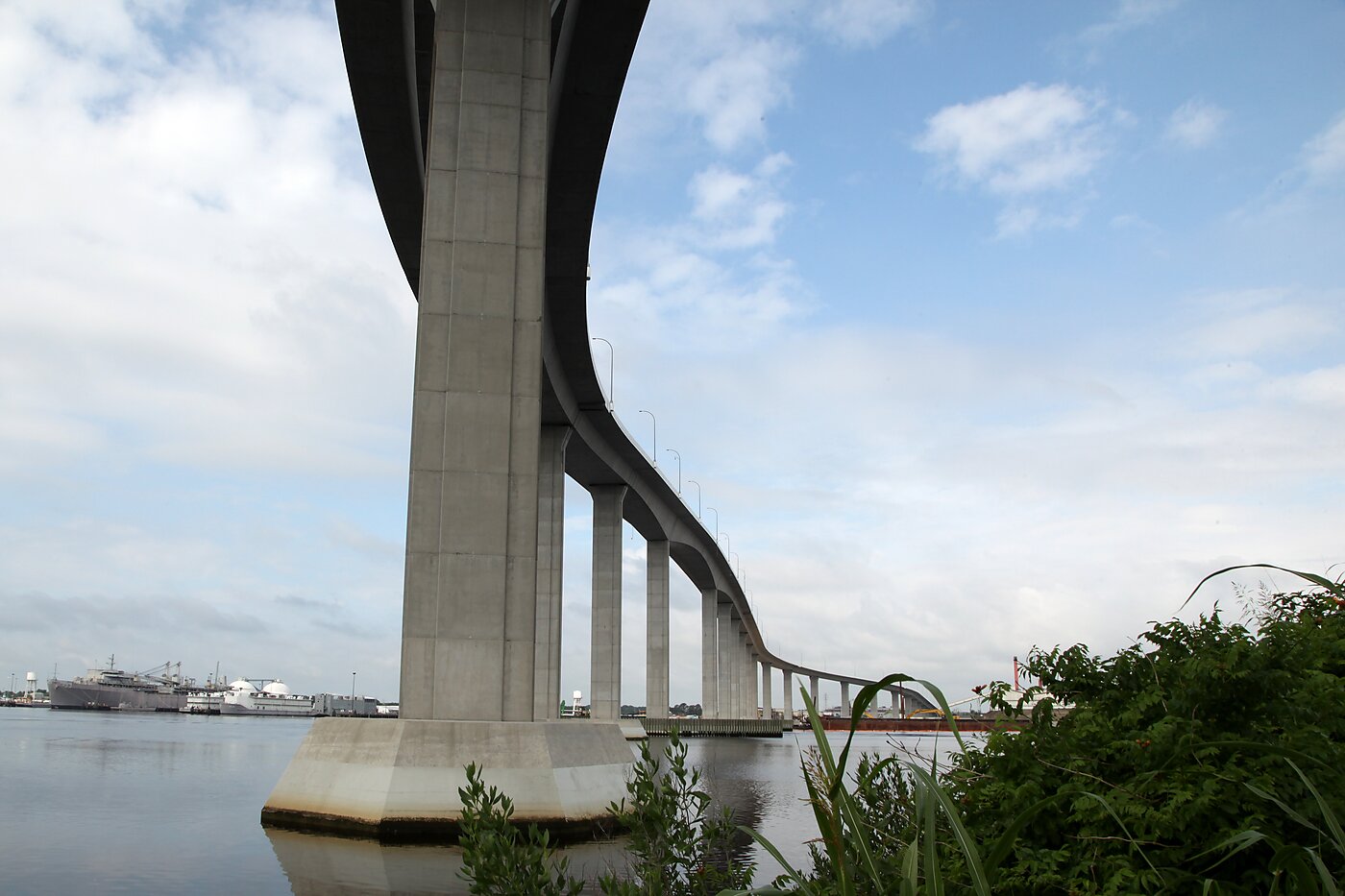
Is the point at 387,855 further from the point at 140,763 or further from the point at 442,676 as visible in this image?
the point at 140,763

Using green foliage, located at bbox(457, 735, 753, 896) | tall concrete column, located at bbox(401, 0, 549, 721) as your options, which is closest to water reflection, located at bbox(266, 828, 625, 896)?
tall concrete column, located at bbox(401, 0, 549, 721)

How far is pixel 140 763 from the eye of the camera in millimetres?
35344

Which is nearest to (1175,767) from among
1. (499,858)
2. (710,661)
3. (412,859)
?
(499,858)

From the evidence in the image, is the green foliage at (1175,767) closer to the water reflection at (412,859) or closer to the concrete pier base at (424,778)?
the water reflection at (412,859)

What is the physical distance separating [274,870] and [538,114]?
44.5 feet

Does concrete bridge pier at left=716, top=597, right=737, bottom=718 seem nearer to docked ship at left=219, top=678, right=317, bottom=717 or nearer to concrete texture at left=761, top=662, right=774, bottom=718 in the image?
concrete texture at left=761, top=662, right=774, bottom=718

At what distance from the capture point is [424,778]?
52.6 ft

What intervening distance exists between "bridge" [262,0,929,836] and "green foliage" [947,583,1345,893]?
11.7 m

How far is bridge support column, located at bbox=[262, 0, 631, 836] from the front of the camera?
1839 cm

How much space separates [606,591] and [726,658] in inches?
2020

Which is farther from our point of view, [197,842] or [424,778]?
[424,778]

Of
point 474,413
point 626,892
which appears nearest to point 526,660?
point 474,413

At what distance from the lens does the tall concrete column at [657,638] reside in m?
72.8

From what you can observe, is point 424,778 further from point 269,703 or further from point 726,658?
point 269,703
